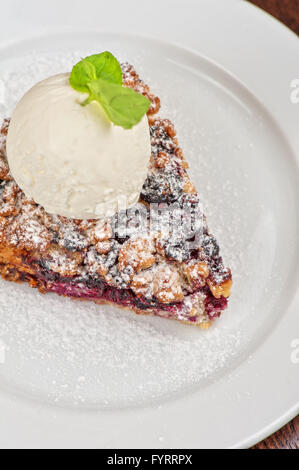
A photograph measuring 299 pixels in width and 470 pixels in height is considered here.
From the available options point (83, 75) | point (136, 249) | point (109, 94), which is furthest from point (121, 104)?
point (136, 249)

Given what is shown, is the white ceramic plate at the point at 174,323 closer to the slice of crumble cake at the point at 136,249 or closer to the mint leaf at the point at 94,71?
the slice of crumble cake at the point at 136,249

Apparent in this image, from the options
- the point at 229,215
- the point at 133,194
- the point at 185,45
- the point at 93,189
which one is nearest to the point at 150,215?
the point at 133,194

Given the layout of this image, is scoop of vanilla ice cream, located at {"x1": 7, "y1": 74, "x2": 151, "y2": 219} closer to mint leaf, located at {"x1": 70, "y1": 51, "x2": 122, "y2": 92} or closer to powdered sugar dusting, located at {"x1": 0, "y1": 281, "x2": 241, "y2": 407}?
mint leaf, located at {"x1": 70, "y1": 51, "x2": 122, "y2": 92}

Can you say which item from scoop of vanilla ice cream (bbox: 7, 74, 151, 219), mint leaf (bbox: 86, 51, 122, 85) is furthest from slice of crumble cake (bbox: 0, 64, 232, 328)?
mint leaf (bbox: 86, 51, 122, 85)

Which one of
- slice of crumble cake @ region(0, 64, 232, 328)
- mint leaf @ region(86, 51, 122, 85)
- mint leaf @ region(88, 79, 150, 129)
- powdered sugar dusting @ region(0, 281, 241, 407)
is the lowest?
powdered sugar dusting @ region(0, 281, 241, 407)

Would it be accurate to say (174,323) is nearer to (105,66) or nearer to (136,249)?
(136,249)

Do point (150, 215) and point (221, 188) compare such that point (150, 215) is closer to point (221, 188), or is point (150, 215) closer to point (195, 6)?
point (221, 188)
